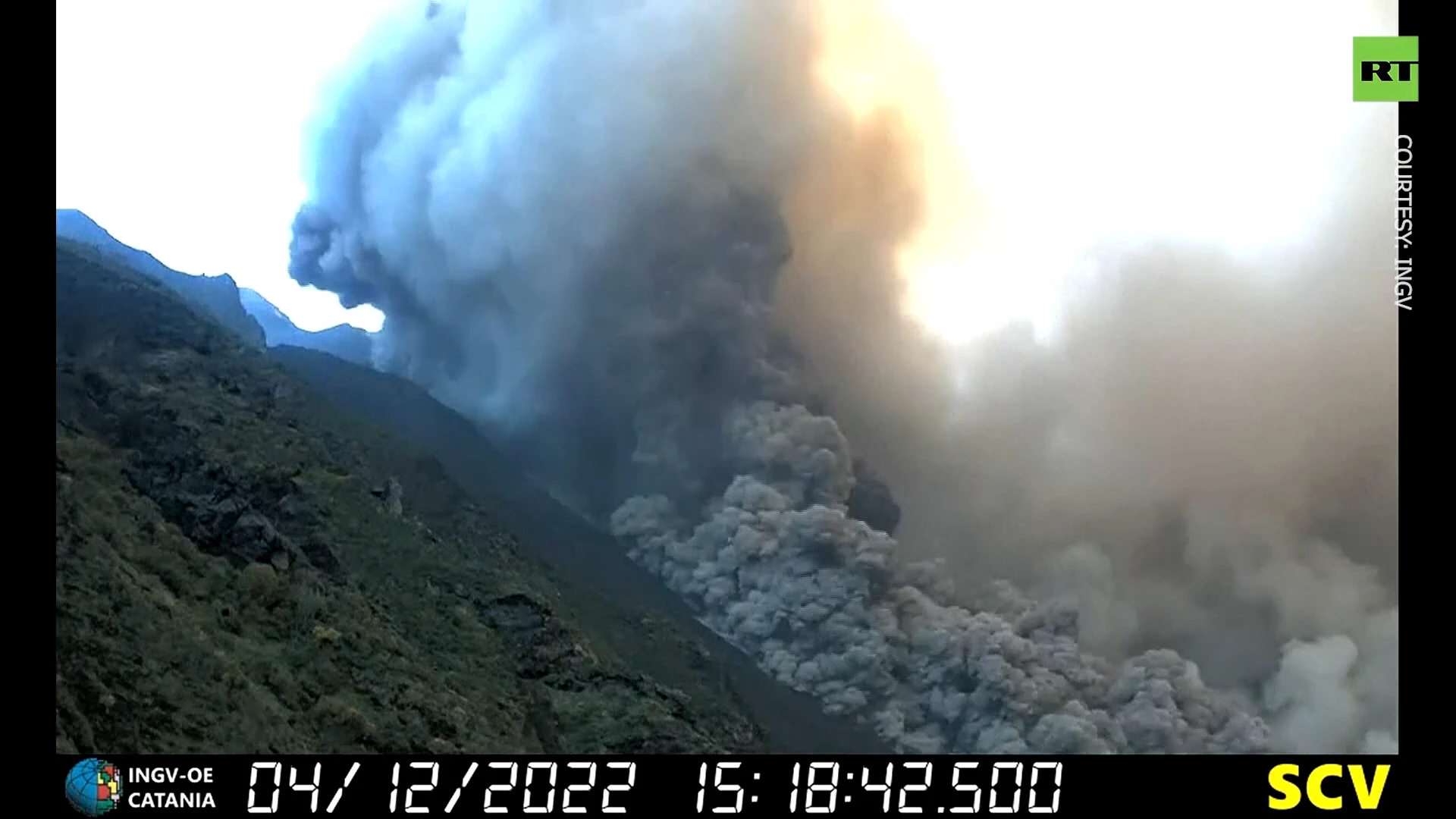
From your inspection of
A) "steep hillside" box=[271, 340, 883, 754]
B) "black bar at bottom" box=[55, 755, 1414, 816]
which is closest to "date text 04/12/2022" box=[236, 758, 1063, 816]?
"black bar at bottom" box=[55, 755, 1414, 816]

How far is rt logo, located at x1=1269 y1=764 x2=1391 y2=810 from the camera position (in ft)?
71.2

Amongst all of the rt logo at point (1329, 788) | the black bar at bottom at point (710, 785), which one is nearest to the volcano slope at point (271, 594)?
the black bar at bottom at point (710, 785)

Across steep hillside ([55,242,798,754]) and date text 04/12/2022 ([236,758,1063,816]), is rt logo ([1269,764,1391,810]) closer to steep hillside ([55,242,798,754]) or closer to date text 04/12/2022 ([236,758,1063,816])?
date text 04/12/2022 ([236,758,1063,816])

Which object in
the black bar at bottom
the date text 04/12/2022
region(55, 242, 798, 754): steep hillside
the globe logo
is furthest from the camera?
region(55, 242, 798, 754): steep hillside

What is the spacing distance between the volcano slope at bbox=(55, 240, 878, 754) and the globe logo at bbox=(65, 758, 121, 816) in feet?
6.01

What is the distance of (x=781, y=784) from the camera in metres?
21.1

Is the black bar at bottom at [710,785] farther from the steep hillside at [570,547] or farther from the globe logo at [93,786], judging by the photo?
the steep hillside at [570,547]

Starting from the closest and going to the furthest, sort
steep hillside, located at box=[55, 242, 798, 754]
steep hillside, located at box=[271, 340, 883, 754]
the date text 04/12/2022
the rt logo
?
the date text 04/12/2022 < the rt logo < steep hillside, located at box=[55, 242, 798, 754] < steep hillside, located at box=[271, 340, 883, 754]

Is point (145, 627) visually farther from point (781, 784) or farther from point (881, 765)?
point (881, 765)

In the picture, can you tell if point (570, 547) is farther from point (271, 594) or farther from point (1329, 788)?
point (1329, 788)

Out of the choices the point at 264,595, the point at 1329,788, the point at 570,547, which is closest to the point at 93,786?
the point at 264,595

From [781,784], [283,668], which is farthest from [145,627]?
[781,784]

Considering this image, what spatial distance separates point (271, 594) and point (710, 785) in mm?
20983

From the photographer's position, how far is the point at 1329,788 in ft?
71.3
